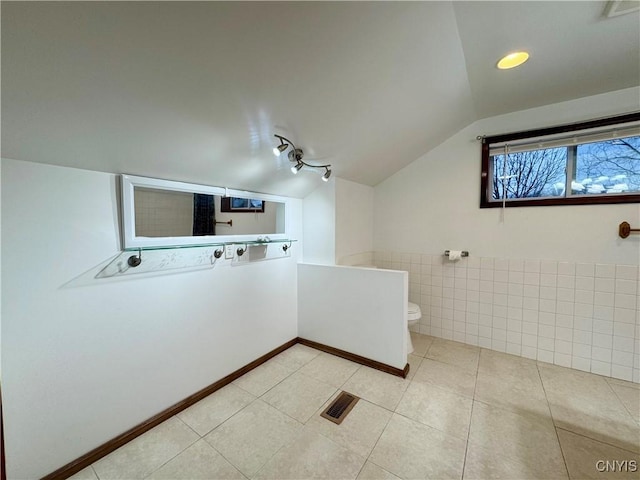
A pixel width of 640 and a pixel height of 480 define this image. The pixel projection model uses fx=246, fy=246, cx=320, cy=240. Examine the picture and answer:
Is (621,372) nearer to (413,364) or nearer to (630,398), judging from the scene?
(630,398)

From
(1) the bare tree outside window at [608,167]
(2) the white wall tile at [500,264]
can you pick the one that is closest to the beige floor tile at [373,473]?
(2) the white wall tile at [500,264]

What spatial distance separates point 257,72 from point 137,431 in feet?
6.90

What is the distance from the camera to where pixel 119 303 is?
1.40 m

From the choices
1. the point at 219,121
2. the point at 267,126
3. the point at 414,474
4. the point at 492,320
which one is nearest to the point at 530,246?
the point at 492,320

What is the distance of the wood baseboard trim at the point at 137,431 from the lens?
1.25m

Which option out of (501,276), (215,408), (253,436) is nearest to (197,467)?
(253,436)

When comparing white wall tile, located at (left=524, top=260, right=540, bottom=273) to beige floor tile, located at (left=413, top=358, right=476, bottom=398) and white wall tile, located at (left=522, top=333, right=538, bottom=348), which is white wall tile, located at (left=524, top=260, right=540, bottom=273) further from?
beige floor tile, located at (left=413, top=358, right=476, bottom=398)

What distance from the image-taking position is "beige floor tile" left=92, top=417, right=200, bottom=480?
1273 mm

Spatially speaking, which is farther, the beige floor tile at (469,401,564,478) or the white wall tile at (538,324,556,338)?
the white wall tile at (538,324,556,338)

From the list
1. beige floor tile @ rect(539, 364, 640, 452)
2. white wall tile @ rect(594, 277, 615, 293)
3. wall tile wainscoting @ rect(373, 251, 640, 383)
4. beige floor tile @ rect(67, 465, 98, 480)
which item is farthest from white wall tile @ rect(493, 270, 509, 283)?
beige floor tile @ rect(67, 465, 98, 480)

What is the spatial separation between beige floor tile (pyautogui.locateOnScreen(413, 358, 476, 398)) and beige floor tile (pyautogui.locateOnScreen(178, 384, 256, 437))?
137 cm

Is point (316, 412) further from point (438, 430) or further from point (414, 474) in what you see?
point (438, 430)

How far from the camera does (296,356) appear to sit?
238 cm

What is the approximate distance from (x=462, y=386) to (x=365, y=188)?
2.14 meters
